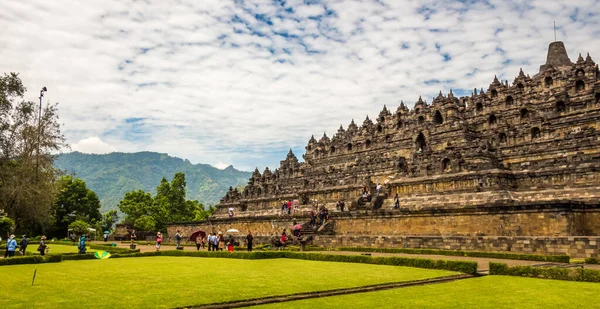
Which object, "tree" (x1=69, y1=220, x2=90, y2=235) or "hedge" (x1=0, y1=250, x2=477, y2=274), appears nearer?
"hedge" (x1=0, y1=250, x2=477, y2=274)

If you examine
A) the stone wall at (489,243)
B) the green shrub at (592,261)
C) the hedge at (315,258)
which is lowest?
the hedge at (315,258)

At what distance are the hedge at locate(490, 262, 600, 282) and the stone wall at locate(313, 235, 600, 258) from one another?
6749 mm

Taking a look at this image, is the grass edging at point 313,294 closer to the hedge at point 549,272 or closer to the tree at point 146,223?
the hedge at point 549,272

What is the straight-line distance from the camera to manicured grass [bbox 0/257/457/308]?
12.7 metres

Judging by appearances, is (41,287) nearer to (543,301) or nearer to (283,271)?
(283,271)

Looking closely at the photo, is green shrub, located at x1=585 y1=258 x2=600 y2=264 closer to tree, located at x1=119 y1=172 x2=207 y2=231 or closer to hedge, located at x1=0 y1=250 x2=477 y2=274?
hedge, located at x1=0 y1=250 x2=477 y2=274

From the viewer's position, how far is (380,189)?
139ft

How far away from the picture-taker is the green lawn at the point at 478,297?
12.1m

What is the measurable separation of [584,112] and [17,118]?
45.4 metres

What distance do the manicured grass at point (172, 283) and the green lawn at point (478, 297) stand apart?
1.66m

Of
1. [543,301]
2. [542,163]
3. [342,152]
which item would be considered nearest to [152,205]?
[342,152]

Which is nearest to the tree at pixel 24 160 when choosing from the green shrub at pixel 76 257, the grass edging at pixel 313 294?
the green shrub at pixel 76 257

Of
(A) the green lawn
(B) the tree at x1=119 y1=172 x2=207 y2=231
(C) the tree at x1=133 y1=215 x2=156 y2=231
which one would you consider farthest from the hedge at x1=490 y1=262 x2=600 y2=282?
(B) the tree at x1=119 y1=172 x2=207 y2=231

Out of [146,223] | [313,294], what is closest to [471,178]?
[313,294]
